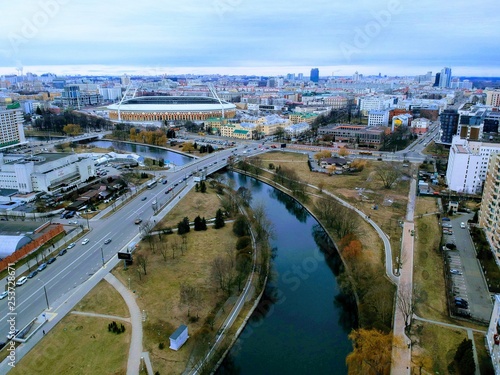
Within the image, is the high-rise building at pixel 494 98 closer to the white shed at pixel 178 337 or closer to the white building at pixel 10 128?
the white shed at pixel 178 337

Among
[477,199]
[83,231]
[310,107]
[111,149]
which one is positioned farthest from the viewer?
[310,107]

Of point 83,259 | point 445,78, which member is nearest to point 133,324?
point 83,259

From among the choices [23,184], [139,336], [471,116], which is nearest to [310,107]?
[471,116]

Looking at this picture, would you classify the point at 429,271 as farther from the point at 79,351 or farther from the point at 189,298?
the point at 79,351

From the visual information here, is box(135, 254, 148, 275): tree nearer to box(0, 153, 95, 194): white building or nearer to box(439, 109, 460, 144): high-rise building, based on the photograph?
box(0, 153, 95, 194): white building

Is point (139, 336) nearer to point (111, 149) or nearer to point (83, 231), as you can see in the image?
point (83, 231)

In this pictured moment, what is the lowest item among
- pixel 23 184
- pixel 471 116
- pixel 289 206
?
pixel 289 206

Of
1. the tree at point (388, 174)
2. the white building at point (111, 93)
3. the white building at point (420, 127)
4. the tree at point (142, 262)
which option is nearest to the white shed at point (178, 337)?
the tree at point (142, 262)
